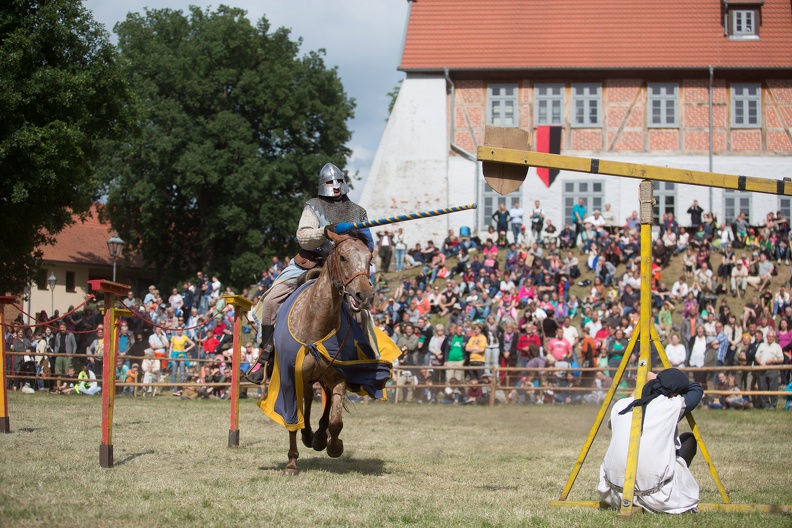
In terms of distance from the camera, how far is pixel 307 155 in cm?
4781

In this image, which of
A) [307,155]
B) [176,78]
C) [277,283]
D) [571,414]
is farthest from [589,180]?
[277,283]

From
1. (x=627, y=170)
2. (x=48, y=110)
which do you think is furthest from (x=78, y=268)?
(x=627, y=170)

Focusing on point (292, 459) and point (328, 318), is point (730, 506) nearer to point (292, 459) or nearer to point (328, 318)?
point (328, 318)

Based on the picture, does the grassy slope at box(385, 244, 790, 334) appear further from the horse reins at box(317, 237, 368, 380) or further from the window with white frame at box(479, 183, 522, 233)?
the horse reins at box(317, 237, 368, 380)

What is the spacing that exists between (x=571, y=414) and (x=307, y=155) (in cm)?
3044

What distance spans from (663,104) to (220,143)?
21.0m

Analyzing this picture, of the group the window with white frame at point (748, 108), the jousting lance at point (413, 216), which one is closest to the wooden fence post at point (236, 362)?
the jousting lance at point (413, 216)

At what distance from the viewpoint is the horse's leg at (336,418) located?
32.9 ft

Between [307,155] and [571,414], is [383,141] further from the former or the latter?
[571,414]

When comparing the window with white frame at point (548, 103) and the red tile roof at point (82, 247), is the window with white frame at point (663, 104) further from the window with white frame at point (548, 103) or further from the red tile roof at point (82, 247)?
the red tile roof at point (82, 247)

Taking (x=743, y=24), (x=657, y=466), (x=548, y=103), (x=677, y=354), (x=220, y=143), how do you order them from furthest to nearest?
(x=220, y=143) < (x=548, y=103) < (x=743, y=24) < (x=677, y=354) < (x=657, y=466)

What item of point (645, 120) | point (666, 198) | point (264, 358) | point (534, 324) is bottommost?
point (264, 358)

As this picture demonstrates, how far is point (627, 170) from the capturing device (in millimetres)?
8398

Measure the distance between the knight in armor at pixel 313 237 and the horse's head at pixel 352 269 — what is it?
289 millimetres
